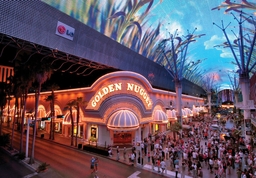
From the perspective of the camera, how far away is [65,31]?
22.2 metres

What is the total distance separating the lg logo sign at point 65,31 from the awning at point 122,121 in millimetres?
12619

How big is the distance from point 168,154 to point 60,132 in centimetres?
2384

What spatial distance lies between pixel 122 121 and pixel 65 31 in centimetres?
1437

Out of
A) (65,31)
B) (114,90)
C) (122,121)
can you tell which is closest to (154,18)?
(114,90)

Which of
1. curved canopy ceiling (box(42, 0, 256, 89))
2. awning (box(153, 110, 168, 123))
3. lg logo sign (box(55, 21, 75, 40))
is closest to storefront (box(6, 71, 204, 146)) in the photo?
awning (box(153, 110, 168, 123))

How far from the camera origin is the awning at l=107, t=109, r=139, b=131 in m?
22.9

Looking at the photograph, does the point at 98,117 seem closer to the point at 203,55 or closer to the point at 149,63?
the point at 149,63

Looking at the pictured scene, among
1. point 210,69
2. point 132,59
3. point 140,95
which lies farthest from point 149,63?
point 210,69

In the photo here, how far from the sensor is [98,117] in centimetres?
2570

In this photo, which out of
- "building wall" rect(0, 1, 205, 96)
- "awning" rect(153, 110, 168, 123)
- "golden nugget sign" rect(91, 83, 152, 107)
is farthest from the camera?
"awning" rect(153, 110, 168, 123)

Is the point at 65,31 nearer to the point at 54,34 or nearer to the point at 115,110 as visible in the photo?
the point at 54,34

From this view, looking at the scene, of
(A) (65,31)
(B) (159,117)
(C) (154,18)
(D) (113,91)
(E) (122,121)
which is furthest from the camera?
(C) (154,18)

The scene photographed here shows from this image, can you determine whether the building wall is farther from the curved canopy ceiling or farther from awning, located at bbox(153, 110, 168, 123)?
awning, located at bbox(153, 110, 168, 123)

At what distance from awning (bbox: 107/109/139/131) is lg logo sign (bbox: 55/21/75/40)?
12.6 metres
